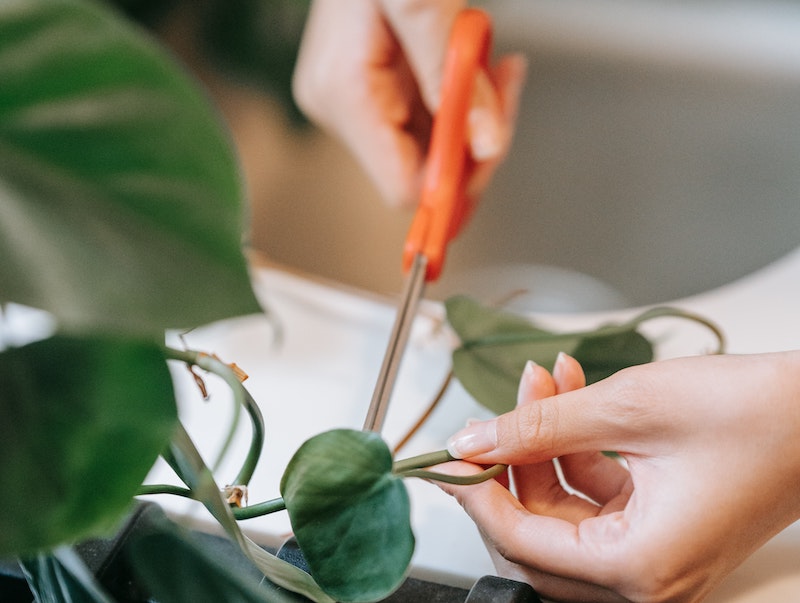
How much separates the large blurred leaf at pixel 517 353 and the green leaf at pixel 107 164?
23 cm

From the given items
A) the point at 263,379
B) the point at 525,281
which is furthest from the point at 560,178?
the point at 263,379

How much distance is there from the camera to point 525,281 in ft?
2.47

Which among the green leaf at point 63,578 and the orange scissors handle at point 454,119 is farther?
the orange scissors handle at point 454,119

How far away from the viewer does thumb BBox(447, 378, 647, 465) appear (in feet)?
0.87

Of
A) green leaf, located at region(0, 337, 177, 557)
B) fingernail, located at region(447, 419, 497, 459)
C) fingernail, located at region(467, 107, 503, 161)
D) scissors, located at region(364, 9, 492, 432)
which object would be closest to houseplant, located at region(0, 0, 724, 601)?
green leaf, located at region(0, 337, 177, 557)

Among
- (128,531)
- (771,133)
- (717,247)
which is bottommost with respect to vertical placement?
(128,531)

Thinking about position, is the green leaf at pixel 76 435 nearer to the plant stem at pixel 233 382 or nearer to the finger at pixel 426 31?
the plant stem at pixel 233 382

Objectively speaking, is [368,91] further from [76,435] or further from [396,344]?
[76,435]

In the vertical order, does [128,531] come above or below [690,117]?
below

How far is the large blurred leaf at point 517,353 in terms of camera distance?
35cm

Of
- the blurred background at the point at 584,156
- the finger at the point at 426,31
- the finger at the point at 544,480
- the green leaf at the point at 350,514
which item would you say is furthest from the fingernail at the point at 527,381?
the blurred background at the point at 584,156

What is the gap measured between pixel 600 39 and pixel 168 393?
2.80 feet

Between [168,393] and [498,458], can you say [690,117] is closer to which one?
[498,458]

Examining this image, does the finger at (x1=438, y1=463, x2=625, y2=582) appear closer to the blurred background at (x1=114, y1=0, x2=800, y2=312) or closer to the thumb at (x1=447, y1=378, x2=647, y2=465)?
A: the thumb at (x1=447, y1=378, x2=647, y2=465)
